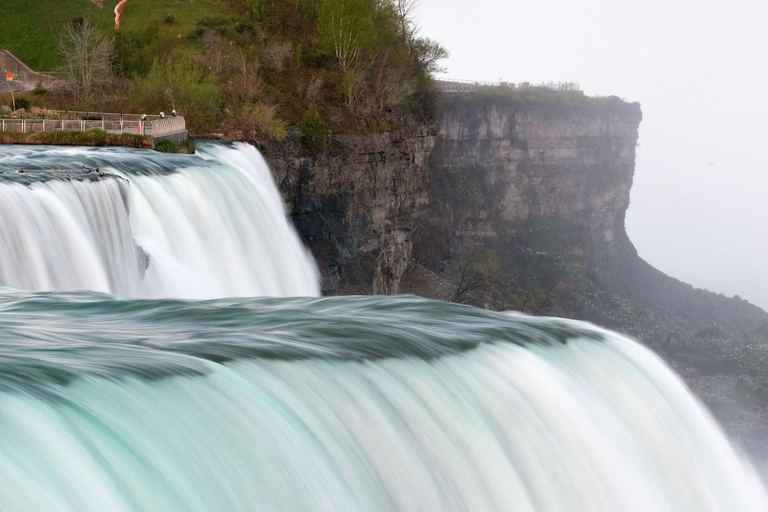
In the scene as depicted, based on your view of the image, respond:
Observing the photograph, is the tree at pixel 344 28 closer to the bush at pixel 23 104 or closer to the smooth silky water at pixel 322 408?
the bush at pixel 23 104

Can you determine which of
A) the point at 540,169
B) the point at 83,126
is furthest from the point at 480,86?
the point at 83,126

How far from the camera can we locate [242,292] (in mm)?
30000

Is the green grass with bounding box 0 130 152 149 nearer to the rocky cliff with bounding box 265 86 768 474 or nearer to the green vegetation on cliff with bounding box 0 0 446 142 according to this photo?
the green vegetation on cliff with bounding box 0 0 446 142

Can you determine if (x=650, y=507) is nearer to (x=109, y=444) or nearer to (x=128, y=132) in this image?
(x=109, y=444)

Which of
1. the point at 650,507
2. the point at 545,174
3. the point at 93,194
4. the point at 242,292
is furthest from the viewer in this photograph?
the point at 545,174

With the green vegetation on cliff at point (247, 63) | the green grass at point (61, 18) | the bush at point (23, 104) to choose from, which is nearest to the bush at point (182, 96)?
the green vegetation on cliff at point (247, 63)

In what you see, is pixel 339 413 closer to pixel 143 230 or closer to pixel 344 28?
pixel 143 230

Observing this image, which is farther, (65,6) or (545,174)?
(545,174)

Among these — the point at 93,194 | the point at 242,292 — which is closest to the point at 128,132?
the point at 242,292

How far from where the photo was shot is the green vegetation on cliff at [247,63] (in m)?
57.4

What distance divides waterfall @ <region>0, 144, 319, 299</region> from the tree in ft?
106

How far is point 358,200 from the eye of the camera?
62.9m

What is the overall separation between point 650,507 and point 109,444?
799 centimetres

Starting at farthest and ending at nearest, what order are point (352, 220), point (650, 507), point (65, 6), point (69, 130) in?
point (65, 6), point (352, 220), point (69, 130), point (650, 507)
